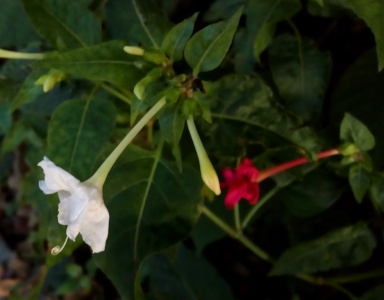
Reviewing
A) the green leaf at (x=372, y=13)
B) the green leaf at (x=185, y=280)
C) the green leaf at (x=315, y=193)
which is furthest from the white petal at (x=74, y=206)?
the green leaf at (x=185, y=280)

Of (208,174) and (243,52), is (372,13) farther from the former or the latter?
(243,52)

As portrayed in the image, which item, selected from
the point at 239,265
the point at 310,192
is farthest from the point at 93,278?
the point at 310,192

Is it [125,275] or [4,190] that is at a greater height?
[125,275]

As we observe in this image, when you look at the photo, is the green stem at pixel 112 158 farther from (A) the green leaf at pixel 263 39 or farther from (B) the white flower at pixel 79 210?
(A) the green leaf at pixel 263 39

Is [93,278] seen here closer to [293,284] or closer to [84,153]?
[293,284]

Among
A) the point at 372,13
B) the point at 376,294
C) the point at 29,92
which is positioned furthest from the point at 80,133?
the point at 376,294
